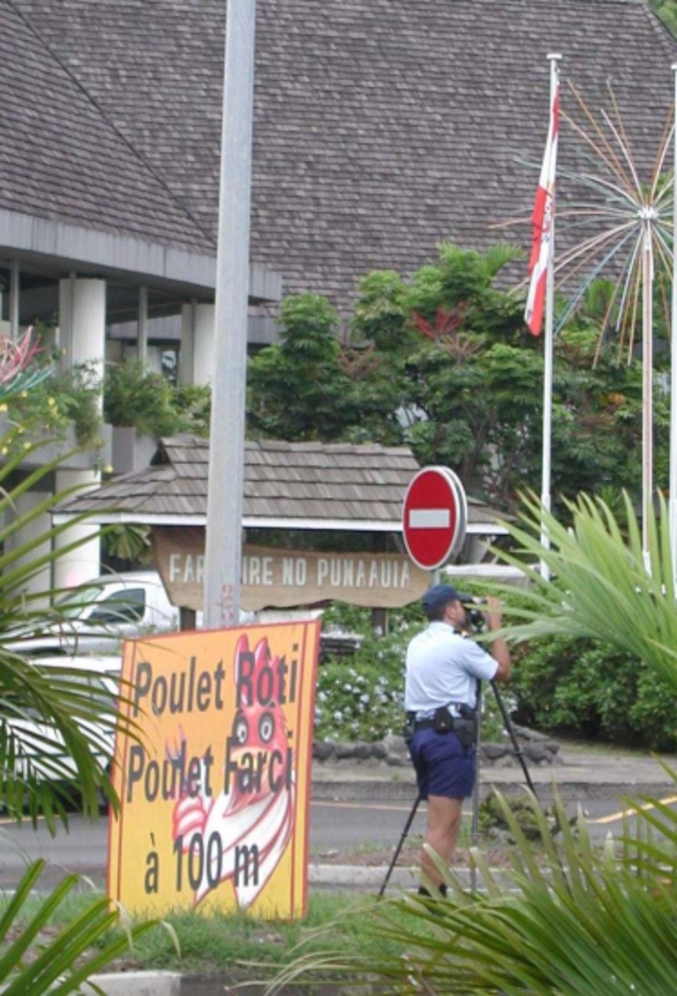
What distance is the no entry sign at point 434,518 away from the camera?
14.2 m

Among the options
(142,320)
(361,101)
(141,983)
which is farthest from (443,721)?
(361,101)

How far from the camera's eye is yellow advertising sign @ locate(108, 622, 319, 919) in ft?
31.0

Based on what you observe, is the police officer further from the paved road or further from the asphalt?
the asphalt

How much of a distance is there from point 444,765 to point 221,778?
1.43 meters

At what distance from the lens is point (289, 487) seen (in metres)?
18.5

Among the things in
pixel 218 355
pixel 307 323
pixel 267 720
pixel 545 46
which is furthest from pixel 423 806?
pixel 545 46

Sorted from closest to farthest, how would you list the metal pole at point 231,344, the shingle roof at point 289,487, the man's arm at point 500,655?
the man's arm at point 500,655 < the metal pole at point 231,344 < the shingle roof at point 289,487

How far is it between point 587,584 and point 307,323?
89.2ft

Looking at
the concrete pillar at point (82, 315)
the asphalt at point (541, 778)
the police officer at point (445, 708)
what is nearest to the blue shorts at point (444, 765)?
the police officer at point (445, 708)

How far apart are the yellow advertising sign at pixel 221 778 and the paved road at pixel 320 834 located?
212cm

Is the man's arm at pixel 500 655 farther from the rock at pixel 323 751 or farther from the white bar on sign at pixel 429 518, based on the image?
the rock at pixel 323 751

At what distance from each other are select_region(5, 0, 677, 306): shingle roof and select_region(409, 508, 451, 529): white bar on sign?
19312mm

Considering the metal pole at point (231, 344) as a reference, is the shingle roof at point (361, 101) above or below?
above

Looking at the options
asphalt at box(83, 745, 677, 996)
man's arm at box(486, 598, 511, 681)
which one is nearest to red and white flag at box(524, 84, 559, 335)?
asphalt at box(83, 745, 677, 996)
